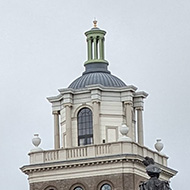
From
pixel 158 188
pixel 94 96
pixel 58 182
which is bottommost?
pixel 158 188

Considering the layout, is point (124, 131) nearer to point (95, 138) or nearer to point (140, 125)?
point (95, 138)

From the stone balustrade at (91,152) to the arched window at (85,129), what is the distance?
1.00 meters

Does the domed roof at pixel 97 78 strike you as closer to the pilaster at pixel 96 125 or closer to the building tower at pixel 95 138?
the building tower at pixel 95 138

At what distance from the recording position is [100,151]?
81.7m

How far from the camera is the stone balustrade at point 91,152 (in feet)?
266

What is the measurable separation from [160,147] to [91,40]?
9.05m

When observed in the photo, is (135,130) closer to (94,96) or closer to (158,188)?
(94,96)

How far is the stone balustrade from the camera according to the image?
81.0 m

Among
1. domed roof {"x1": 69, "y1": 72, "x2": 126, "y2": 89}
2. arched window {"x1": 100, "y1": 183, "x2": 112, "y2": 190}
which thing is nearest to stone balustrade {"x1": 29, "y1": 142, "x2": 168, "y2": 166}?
arched window {"x1": 100, "y1": 183, "x2": 112, "y2": 190}

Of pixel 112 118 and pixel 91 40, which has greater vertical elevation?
pixel 91 40

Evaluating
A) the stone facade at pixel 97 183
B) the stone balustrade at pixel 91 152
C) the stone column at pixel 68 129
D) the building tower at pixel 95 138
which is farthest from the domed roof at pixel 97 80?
the stone facade at pixel 97 183

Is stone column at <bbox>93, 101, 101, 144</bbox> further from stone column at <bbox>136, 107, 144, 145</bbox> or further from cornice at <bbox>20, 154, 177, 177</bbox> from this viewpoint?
stone column at <bbox>136, 107, 144, 145</bbox>

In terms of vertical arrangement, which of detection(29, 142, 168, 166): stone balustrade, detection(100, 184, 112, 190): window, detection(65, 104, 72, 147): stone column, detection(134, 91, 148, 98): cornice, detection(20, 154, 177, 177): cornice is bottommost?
detection(100, 184, 112, 190): window

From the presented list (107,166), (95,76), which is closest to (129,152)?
(107,166)
